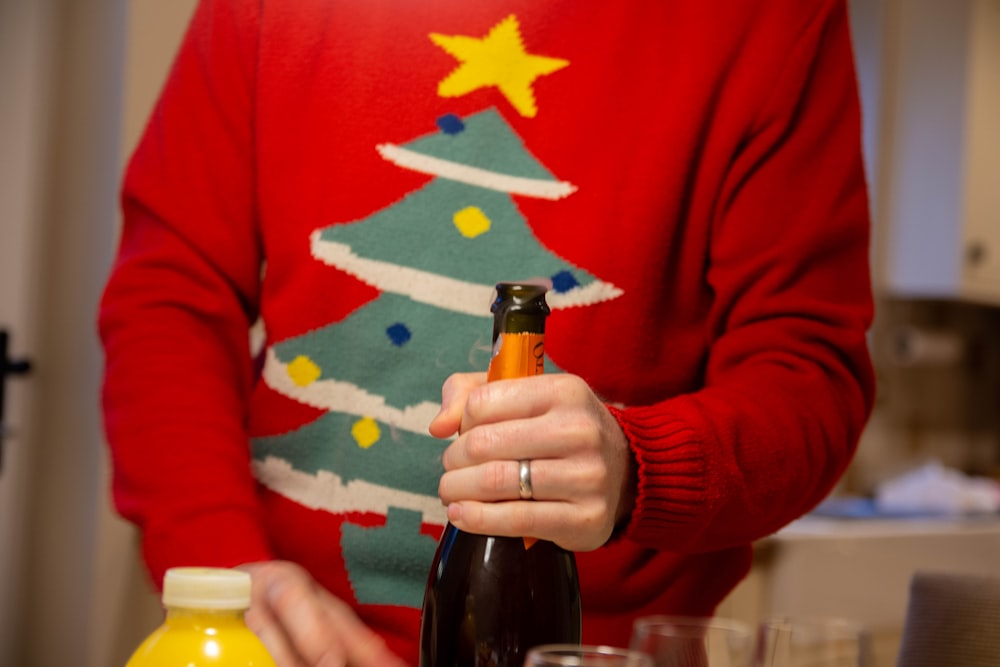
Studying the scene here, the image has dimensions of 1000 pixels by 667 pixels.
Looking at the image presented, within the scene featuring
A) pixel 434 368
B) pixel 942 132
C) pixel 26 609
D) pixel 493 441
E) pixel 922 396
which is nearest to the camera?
pixel 493 441

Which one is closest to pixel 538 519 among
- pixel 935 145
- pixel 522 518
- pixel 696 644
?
pixel 522 518

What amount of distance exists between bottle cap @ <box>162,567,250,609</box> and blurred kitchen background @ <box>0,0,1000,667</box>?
5.31 ft

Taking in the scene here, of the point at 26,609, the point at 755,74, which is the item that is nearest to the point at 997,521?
the point at 26,609

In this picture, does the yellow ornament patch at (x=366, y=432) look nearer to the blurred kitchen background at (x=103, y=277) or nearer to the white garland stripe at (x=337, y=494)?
the white garland stripe at (x=337, y=494)

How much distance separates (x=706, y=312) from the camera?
0.92 metres

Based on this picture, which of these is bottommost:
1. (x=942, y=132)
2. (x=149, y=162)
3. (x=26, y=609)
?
(x=26, y=609)

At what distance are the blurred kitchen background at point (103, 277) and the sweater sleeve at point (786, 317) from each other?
4.60 ft

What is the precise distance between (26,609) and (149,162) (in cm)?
154

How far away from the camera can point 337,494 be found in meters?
0.90

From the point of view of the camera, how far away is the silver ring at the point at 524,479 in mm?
576

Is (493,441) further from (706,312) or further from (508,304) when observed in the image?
(706,312)

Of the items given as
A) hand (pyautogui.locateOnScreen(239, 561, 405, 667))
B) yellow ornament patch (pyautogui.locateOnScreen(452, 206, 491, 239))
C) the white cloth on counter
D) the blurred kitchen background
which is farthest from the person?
the white cloth on counter

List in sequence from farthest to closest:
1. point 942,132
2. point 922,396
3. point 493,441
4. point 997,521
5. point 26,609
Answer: point 922,396, point 942,132, point 997,521, point 26,609, point 493,441

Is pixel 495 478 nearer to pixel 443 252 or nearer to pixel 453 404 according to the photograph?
pixel 453 404
